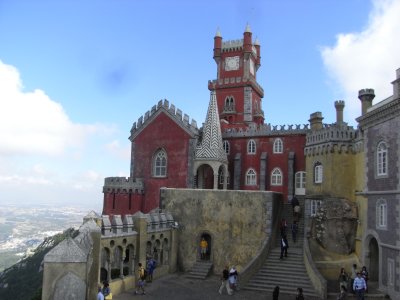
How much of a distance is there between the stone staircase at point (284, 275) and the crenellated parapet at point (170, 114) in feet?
43.7

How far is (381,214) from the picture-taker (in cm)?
2284

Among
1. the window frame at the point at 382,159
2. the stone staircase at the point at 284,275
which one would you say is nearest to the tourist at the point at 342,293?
the stone staircase at the point at 284,275

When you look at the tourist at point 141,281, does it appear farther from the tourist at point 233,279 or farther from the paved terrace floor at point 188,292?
the tourist at point 233,279

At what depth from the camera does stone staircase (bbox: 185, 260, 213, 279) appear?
2591 centimetres

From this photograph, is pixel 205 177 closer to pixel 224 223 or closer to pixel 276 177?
pixel 276 177

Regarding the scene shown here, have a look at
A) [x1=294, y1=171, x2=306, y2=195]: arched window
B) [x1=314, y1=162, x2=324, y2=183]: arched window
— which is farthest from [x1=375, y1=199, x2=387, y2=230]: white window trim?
[x1=294, y1=171, x2=306, y2=195]: arched window

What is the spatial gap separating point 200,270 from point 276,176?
1267 centimetres

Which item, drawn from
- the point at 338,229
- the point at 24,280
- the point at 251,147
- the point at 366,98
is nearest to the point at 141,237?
the point at 338,229

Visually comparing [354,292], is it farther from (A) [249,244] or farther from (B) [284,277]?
(A) [249,244]

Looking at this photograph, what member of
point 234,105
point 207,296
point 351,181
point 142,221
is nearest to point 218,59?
point 234,105

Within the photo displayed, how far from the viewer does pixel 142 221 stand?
2380cm

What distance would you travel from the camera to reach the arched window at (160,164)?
36469 millimetres

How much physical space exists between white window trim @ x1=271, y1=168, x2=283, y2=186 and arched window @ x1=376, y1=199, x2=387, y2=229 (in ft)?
42.0

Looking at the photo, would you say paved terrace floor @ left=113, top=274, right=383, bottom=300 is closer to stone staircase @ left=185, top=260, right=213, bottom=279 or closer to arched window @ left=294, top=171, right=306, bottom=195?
stone staircase @ left=185, top=260, right=213, bottom=279
